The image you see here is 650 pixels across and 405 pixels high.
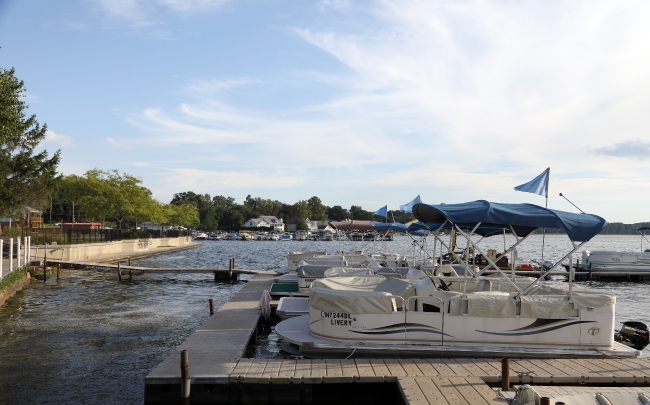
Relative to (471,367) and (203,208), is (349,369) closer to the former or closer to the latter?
(471,367)

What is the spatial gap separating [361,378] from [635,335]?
10.5 metres

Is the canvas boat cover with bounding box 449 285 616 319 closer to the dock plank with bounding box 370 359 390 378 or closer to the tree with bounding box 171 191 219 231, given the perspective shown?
the dock plank with bounding box 370 359 390 378

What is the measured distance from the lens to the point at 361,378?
11062mm

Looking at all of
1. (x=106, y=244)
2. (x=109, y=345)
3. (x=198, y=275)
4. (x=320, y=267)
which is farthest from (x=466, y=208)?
(x=106, y=244)

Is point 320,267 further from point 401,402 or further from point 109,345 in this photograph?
point 401,402

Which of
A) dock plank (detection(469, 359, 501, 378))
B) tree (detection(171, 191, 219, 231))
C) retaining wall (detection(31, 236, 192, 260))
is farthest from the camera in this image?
tree (detection(171, 191, 219, 231))

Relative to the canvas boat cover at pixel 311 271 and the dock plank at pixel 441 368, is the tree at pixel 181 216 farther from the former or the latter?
the dock plank at pixel 441 368

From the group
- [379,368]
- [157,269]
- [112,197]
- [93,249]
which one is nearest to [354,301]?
[379,368]

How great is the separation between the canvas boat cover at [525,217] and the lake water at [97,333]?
6.99 meters

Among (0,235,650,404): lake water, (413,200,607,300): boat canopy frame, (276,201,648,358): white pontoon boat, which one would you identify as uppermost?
(413,200,607,300): boat canopy frame

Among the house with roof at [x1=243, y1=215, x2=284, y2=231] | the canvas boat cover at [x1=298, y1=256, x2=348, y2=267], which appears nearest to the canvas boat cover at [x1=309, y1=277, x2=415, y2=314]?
the canvas boat cover at [x1=298, y1=256, x2=348, y2=267]

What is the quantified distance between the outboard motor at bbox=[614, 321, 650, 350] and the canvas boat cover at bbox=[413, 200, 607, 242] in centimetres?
536

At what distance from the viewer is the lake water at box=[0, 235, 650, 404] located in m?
13.1

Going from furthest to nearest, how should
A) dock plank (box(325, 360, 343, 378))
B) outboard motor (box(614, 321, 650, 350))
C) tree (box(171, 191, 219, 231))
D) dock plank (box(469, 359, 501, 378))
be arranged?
1. tree (box(171, 191, 219, 231))
2. outboard motor (box(614, 321, 650, 350))
3. dock plank (box(469, 359, 501, 378))
4. dock plank (box(325, 360, 343, 378))
